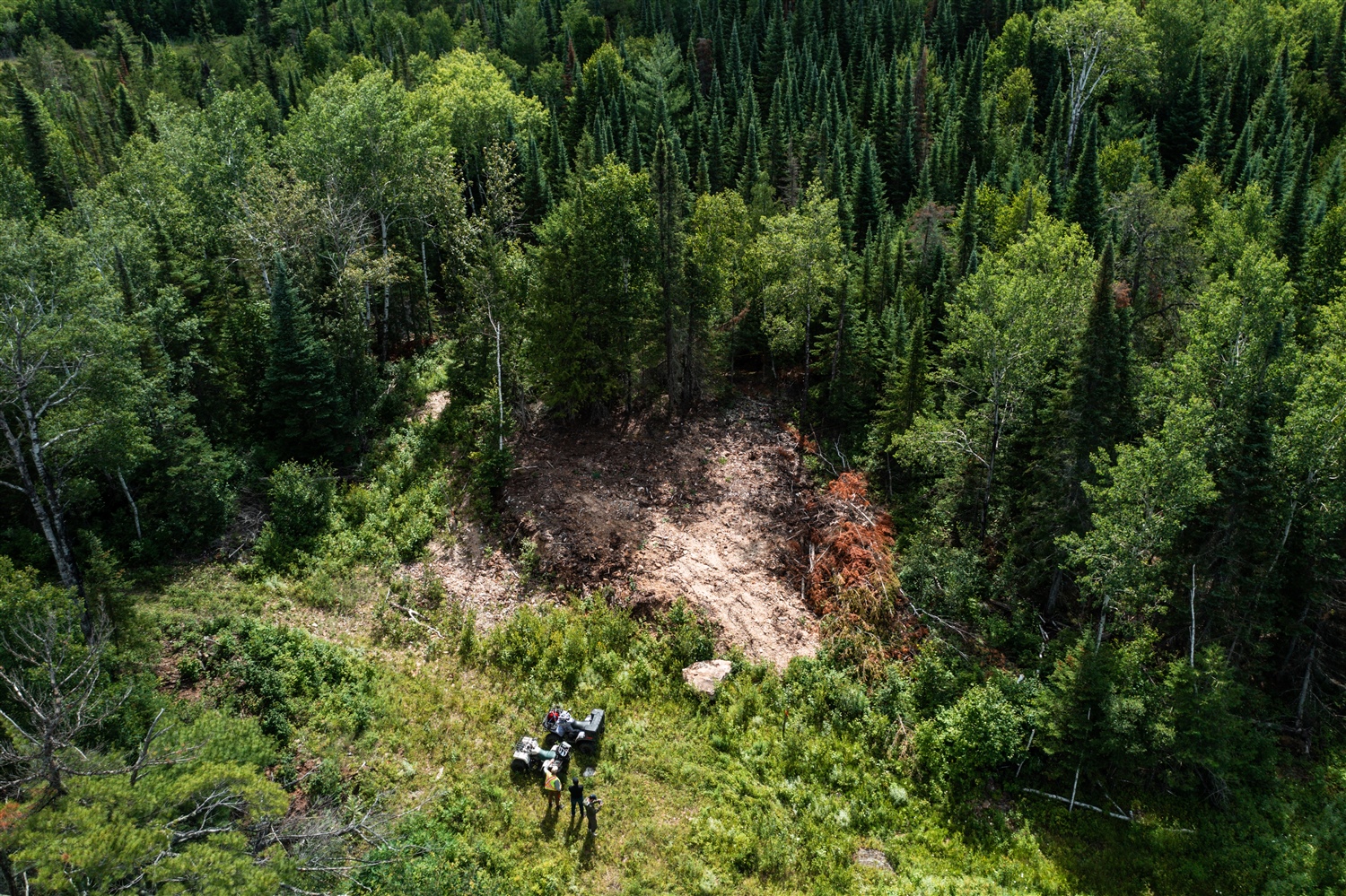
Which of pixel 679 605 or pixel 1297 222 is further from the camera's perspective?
pixel 1297 222

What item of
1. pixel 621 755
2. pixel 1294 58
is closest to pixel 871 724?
pixel 621 755

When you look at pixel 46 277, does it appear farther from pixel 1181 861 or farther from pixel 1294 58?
pixel 1294 58

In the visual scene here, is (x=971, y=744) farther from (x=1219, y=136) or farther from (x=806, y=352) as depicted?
(x=1219, y=136)

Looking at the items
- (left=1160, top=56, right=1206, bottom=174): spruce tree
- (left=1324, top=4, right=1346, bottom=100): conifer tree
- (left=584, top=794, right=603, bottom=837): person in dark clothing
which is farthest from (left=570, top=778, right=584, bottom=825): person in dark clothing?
(left=1324, top=4, right=1346, bottom=100): conifer tree

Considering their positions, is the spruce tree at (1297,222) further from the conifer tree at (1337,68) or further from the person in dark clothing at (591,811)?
the person in dark clothing at (591,811)

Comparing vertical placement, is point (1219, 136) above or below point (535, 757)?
above

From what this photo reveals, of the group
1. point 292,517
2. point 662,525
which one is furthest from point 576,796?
point 292,517
